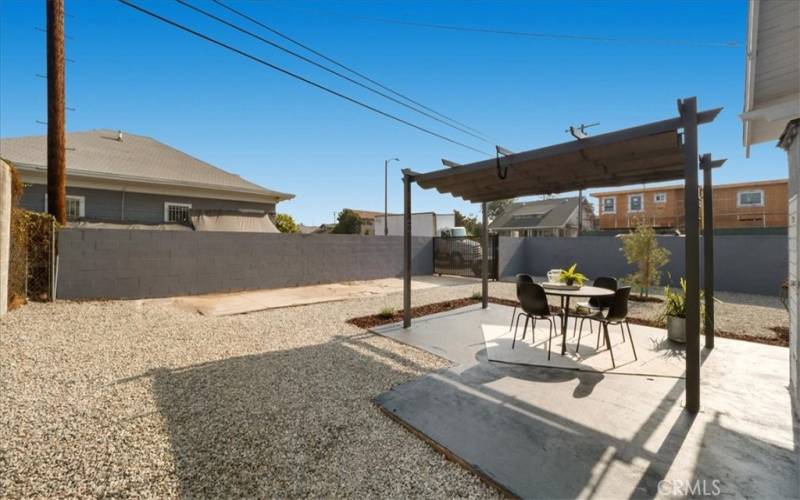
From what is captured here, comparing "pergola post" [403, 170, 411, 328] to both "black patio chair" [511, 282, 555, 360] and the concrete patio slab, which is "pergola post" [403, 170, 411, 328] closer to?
the concrete patio slab

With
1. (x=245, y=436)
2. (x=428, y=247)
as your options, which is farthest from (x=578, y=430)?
(x=428, y=247)

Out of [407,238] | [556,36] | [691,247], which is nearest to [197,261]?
[407,238]

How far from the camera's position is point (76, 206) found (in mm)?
9898

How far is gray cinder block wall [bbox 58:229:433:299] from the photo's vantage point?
6730 mm

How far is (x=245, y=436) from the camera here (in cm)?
234

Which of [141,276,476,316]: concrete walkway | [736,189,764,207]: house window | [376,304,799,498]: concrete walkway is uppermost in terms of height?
[736,189,764,207]: house window

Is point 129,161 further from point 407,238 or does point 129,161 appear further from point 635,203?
point 635,203

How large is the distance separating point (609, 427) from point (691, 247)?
5.04ft

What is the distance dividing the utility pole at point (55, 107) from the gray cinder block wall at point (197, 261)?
708 millimetres

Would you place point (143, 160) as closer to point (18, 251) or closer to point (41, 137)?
point (41, 137)

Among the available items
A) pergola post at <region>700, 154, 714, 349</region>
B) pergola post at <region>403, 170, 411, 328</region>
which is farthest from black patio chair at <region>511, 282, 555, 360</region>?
pergola post at <region>700, 154, 714, 349</region>

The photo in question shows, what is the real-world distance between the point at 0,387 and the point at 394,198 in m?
22.6

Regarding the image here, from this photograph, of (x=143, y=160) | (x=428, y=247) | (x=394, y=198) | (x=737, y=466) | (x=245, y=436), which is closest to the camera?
(x=737, y=466)

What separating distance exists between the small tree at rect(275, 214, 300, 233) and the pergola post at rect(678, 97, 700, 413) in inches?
649
